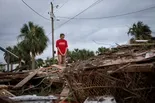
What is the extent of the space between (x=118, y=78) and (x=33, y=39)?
90.3 ft

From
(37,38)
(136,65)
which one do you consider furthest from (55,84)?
(37,38)

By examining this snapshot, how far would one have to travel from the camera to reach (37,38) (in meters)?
33.3

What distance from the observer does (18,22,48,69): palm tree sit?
32.8 m

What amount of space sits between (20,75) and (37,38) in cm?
2272

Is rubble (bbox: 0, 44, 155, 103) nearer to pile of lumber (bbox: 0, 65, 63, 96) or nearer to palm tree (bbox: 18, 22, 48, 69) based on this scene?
pile of lumber (bbox: 0, 65, 63, 96)

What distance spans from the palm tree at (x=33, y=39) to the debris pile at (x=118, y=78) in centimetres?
2539

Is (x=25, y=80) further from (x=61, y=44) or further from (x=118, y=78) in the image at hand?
(x=118, y=78)

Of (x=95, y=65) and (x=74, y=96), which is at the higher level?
(x=95, y=65)

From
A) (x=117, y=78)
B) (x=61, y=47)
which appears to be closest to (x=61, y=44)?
(x=61, y=47)

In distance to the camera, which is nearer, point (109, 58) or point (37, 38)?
point (109, 58)

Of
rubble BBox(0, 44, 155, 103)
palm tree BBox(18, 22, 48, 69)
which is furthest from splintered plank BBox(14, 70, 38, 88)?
palm tree BBox(18, 22, 48, 69)

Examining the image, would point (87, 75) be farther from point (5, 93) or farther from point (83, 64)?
point (5, 93)

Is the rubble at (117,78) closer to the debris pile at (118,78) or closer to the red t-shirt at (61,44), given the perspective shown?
the debris pile at (118,78)

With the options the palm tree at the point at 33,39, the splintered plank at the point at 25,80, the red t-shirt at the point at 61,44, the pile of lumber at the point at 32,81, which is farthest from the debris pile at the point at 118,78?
the palm tree at the point at 33,39
